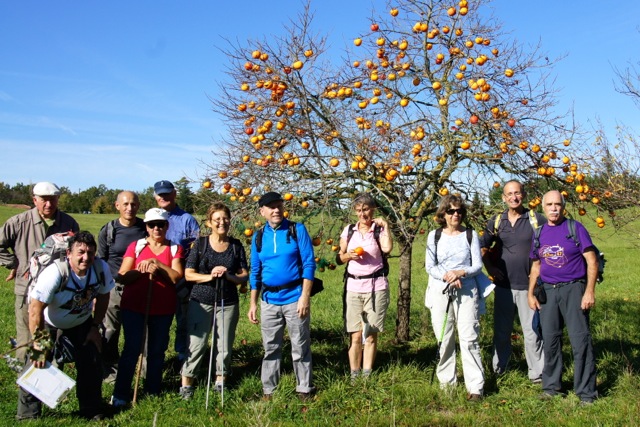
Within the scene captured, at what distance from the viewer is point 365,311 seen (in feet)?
16.2

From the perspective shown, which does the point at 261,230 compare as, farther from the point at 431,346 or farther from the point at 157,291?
the point at 431,346

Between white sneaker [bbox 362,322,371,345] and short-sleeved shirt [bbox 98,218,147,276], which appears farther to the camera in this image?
short-sleeved shirt [bbox 98,218,147,276]

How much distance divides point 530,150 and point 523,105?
0.51 metres

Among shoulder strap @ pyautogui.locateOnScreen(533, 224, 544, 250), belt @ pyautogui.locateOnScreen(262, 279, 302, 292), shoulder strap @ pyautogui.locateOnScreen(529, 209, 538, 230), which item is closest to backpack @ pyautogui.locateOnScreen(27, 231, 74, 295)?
belt @ pyautogui.locateOnScreen(262, 279, 302, 292)

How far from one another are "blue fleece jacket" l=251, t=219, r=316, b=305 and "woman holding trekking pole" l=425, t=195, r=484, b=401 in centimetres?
106

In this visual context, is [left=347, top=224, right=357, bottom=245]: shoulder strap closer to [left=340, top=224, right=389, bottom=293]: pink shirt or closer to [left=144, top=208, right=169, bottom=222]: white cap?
[left=340, top=224, right=389, bottom=293]: pink shirt

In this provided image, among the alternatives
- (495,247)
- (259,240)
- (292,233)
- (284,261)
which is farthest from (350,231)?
(495,247)

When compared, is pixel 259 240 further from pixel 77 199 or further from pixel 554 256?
pixel 77 199

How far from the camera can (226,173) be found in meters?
5.52

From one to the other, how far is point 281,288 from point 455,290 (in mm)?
1480

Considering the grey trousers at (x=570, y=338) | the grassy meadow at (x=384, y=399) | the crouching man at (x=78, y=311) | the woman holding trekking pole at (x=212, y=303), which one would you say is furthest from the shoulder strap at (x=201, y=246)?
the grey trousers at (x=570, y=338)

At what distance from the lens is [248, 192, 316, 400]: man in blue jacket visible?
4.68 m

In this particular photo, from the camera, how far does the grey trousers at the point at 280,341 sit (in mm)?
4680

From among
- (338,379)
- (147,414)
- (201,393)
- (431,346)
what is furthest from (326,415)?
(431,346)
